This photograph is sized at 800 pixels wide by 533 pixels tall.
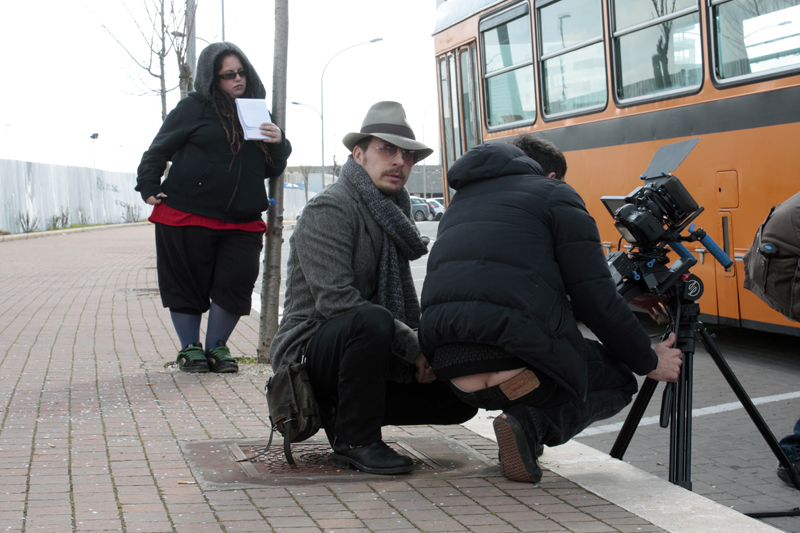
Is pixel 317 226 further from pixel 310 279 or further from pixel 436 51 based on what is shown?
pixel 436 51

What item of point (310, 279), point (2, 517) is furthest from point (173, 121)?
point (2, 517)

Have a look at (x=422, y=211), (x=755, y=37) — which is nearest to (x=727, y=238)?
(x=755, y=37)

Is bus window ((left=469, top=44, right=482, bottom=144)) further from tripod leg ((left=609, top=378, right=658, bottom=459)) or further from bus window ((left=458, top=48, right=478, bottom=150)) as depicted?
tripod leg ((left=609, top=378, right=658, bottom=459))

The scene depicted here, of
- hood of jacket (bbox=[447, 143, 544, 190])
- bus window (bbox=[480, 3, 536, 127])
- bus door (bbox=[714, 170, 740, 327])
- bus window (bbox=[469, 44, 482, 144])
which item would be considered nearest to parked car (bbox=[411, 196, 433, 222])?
bus window (bbox=[469, 44, 482, 144])

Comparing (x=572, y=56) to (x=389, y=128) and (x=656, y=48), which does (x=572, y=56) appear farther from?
(x=389, y=128)

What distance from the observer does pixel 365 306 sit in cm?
365

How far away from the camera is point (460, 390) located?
139 inches

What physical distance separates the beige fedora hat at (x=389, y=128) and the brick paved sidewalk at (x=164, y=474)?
1.43 meters

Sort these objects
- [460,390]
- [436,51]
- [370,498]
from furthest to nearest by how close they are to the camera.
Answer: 1. [436,51]
2. [460,390]
3. [370,498]

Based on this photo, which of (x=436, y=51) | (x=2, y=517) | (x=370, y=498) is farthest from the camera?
(x=436, y=51)

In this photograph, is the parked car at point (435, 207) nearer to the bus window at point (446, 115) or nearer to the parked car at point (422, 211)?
the parked car at point (422, 211)

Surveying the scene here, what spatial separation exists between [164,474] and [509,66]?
706cm

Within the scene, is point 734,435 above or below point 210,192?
below

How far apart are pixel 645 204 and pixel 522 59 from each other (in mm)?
6146
